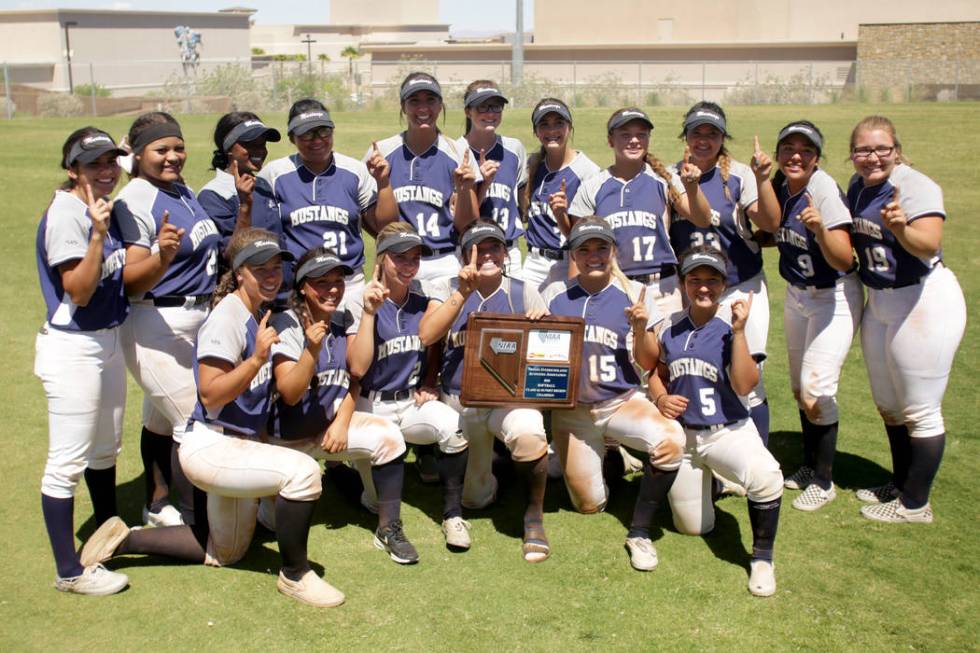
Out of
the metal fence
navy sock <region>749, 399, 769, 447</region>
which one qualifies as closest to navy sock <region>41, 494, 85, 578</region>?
navy sock <region>749, 399, 769, 447</region>

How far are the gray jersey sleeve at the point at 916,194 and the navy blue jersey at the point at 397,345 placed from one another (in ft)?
8.94

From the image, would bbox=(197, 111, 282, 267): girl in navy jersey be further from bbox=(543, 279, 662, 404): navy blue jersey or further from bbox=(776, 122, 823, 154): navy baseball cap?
bbox=(776, 122, 823, 154): navy baseball cap

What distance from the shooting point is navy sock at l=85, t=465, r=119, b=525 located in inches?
208

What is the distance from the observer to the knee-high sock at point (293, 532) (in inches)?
→ 189

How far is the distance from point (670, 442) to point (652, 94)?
2613 cm

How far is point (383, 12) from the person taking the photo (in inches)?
3529

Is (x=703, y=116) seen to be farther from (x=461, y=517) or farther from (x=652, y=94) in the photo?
(x=652, y=94)

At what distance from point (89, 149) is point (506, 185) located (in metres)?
2.85

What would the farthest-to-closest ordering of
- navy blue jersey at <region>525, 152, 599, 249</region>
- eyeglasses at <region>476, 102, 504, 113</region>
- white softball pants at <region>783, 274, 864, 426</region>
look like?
1. navy blue jersey at <region>525, 152, 599, 249</region>
2. eyeglasses at <region>476, 102, 504, 113</region>
3. white softball pants at <region>783, 274, 864, 426</region>

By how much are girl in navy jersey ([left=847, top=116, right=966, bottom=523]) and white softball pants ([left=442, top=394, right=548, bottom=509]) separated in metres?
2.03

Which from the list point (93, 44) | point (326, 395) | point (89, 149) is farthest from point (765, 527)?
point (93, 44)

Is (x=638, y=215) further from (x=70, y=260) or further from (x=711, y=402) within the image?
(x=70, y=260)

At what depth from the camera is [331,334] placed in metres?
5.43

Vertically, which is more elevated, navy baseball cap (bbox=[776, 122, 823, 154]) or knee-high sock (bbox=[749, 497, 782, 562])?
navy baseball cap (bbox=[776, 122, 823, 154])
